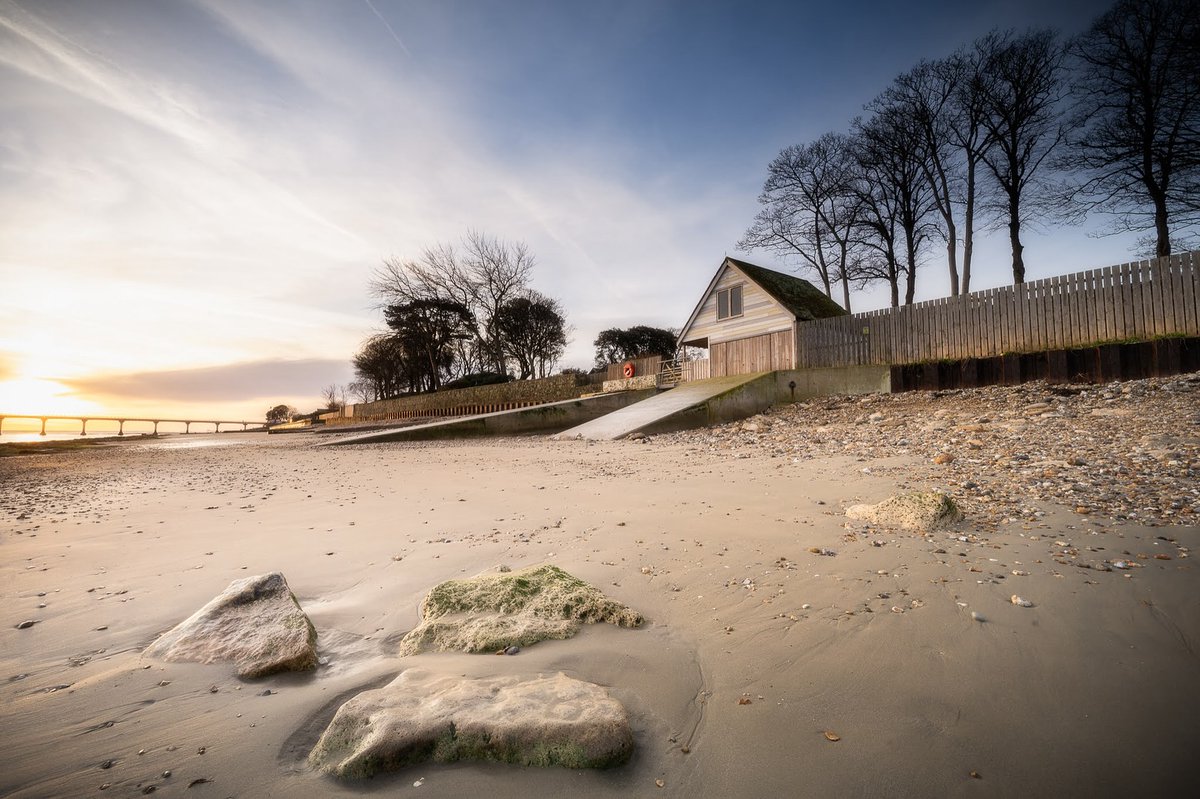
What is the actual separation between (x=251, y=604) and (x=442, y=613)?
969mm

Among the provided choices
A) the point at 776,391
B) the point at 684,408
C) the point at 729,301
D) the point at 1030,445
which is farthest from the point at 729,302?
the point at 1030,445

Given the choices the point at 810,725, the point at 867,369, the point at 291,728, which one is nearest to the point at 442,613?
the point at 291,728

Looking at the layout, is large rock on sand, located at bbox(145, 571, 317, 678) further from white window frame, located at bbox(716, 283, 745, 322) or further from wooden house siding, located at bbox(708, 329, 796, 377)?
white window frame, located at bbox(716, 283, 745, 322)

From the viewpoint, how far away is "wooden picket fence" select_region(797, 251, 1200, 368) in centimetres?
Answer: 1049

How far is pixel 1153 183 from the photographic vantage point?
15.4 meters

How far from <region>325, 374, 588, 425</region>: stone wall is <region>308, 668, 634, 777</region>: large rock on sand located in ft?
67.0

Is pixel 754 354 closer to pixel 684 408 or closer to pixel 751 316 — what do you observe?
pixel 751 316

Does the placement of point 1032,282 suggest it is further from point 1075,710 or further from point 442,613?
point 442,613

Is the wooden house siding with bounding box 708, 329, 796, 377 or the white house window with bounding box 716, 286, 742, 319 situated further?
the white house window with bounding box 716, 286, 742, 319

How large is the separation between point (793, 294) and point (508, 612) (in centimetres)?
2140

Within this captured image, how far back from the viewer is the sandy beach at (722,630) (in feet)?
4.53

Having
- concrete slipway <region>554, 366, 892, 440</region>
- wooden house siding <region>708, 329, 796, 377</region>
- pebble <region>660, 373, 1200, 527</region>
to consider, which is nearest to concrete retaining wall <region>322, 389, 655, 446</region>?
concrete slipway <region>554, 366, 892, 440</region>

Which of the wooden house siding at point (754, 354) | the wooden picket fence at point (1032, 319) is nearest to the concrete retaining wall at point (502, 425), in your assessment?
the wooden house siding at point (754, 354)

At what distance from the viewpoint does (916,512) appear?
3.45 metres
